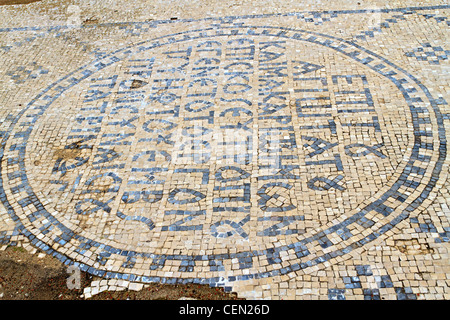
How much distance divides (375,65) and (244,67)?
2.72m

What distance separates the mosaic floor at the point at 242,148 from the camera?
575 cm

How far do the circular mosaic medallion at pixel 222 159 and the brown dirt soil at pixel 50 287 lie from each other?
19 centimetres

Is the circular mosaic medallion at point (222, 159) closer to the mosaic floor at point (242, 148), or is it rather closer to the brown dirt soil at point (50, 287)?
the mosaic floor at point (242, 148)

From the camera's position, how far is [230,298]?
534 centimetres

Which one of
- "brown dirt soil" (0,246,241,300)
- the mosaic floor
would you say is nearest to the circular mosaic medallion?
the mosaic floor

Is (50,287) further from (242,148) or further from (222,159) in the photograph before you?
(242,148)

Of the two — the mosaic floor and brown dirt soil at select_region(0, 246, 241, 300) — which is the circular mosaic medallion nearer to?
the mosaic floor

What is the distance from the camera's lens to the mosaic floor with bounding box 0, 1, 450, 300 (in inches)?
226

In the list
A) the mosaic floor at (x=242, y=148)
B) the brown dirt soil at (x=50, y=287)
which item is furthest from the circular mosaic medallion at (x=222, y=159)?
the brown dirt soil at (x=50, y=287)

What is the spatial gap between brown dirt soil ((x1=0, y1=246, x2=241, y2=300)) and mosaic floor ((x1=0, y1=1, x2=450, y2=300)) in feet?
0.50

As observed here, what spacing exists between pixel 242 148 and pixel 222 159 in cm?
42

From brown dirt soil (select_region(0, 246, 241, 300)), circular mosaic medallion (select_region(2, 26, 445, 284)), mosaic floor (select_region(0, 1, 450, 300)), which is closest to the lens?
brown dirt soil (select_region(0, 246, 241, 300))

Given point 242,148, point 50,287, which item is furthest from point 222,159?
point 50,287

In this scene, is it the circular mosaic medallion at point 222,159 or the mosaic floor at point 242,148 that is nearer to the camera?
the mosaic floor at point 242,148
